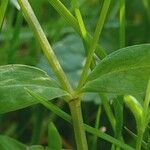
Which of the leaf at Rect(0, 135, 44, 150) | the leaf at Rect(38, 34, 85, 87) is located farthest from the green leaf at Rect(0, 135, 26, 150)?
the leaf at Rect(38, 34, 85, 87)

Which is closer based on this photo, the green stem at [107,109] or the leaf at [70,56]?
the green stem at [107,109]

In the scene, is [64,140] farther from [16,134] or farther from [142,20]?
[142,20]

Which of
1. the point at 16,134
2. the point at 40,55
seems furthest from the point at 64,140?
the point at 40,55

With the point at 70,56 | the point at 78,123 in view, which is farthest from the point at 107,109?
the point at 70,56

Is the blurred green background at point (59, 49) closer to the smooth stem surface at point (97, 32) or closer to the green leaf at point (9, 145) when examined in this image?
the green leaf at point (9, 145)

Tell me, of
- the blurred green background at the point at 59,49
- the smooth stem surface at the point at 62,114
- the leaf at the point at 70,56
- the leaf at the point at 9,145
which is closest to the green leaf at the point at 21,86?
the smooth stem surface at the point at 62,114

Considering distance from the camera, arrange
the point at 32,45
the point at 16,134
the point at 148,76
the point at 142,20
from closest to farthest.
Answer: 1. the point at 148,76
2. the point at 16,134
3. the point at 32,45
4. the point at 142,20
